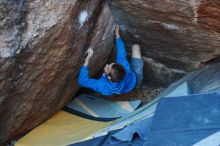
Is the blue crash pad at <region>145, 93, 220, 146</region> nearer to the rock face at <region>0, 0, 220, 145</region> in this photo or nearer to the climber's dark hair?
the rock face at <region>0, 0, 220, 145</region>

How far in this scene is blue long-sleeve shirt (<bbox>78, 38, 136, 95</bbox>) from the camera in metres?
4.05

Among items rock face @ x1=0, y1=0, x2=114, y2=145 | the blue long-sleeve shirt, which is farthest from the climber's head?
rock face @ x1=0, y1=0, x2=114, y2=145

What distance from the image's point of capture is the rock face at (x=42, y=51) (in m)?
3.17

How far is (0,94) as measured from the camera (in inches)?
132

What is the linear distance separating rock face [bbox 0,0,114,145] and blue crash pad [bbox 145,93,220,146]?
106 centimetres

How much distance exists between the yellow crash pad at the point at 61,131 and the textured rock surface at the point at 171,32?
0.92 m

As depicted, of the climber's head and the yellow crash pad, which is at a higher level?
the climber's head

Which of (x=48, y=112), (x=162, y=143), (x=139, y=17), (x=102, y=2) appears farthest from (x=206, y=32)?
(x=48, y=112)

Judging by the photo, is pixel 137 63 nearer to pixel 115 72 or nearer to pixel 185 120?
pixel 115 72

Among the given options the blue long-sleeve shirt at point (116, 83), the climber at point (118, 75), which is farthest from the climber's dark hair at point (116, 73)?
the blue long-sleeve shirt at point (116, 83)

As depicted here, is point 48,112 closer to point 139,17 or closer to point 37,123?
point 37,123

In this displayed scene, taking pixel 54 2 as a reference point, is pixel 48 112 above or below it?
below

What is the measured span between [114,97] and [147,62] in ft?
1.82

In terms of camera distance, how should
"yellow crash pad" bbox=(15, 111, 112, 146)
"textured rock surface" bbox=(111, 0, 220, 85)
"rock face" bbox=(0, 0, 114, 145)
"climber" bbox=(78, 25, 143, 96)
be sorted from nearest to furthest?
"rock face" bbox=(0, 0, 114, 145), "textured rock surface" bbox=(111, 0, 220, 85), "yellow crash pad" bbox=(15, 111, 112, 146), "climber" bbox=(78, 25, 143, 96)
